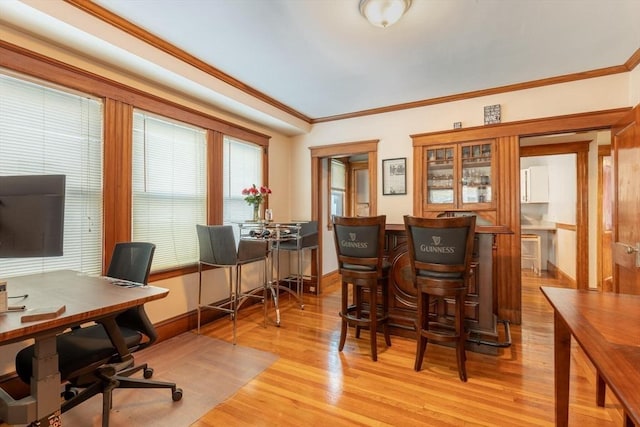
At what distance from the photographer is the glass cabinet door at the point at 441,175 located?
369cm

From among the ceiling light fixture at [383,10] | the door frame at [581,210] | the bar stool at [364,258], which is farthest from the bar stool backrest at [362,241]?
the door frame at [581,210]

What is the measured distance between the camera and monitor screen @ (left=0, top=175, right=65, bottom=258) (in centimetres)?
134

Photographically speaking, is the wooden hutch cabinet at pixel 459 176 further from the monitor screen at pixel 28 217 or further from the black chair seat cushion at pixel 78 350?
the monitor screen at pixel 28 217

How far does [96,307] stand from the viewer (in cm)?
126

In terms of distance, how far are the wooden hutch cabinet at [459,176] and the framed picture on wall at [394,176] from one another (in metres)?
0.26

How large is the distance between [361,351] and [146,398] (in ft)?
5.38

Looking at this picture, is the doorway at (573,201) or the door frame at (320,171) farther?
the doorway at (573,201)

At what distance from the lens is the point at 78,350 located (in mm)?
1559

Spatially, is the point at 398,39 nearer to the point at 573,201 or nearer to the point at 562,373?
the point at 562,373

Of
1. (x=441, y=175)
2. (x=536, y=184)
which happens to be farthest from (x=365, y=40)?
(x=536, y=184)

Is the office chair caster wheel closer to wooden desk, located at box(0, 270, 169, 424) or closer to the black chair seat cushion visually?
the black chair seat cushion

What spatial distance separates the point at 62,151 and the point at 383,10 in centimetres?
253

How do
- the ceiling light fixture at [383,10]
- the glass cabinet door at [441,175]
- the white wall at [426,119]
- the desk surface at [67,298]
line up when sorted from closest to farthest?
the desk surface at [67,298]
the ceiling light fixture at [383,10]
the white wall at [426,119]
the glass cabinet door at [441,175]

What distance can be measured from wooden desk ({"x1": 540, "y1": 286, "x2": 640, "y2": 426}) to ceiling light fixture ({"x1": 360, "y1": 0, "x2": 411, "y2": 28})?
195cm
